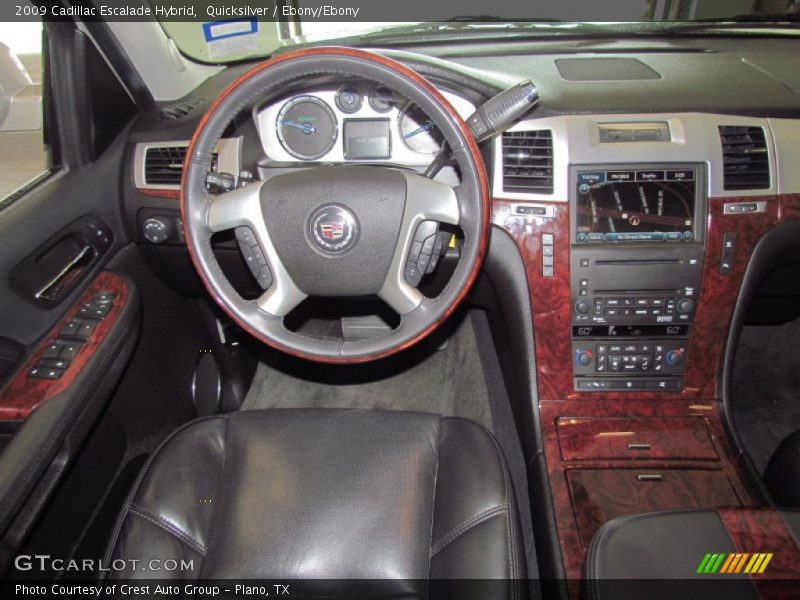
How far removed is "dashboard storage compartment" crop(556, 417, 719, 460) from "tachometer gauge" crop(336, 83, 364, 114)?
Answer: 992 mm

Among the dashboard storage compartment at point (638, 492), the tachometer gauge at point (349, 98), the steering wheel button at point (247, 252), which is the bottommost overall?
the dashboard storage compartment at point (638, 492)

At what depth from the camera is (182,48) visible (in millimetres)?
1854

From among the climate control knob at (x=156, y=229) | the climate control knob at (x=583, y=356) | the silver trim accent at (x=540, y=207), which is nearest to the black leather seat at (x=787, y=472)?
the climate control knob at (x=583, y=356)

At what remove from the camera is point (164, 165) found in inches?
66.3

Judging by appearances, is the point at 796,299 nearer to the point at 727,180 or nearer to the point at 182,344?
the point at 727,180

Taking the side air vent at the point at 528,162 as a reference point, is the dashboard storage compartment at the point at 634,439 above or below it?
below

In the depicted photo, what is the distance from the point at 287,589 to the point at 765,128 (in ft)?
5.03

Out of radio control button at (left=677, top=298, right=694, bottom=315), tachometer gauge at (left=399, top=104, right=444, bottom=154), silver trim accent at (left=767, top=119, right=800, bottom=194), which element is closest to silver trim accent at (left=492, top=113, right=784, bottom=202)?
silver trim accent at (left=767, top=119, right=800, bottom=194)

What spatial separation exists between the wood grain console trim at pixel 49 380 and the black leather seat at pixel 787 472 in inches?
62.7

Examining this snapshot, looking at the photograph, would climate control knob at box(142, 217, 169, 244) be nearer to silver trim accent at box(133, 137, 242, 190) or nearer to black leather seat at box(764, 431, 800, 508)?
silver trim accent at box(133, 137, 242, 190)

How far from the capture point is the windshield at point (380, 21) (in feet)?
5.78

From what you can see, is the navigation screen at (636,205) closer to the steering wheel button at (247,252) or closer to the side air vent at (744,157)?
the side air vent at (744,157)

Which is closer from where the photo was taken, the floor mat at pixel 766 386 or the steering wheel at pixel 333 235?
the steering wheel at pixel 333 235

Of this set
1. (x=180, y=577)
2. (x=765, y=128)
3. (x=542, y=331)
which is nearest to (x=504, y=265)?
(x=542, y=331)
